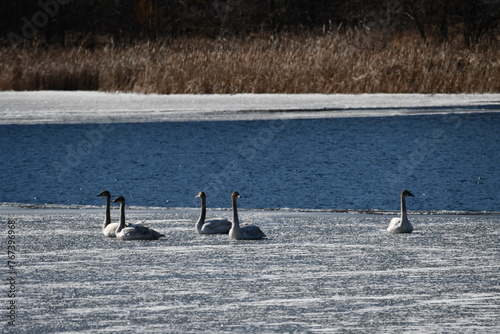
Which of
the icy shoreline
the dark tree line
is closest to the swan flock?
the icy shoreline

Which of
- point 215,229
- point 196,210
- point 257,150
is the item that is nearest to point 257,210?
point 196,210

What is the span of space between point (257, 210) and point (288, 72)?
10.7 meters

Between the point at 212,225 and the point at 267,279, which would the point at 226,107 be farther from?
the point at 267,279

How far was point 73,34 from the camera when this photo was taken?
4128 cm

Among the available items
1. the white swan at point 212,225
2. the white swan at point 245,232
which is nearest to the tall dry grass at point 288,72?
the white swan at point 212,225

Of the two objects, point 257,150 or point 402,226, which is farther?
point 257,150

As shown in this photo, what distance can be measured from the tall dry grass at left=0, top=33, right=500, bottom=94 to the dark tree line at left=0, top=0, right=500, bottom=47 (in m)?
10.5

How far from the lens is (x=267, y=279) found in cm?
651

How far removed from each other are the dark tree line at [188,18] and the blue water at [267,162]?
1546cm

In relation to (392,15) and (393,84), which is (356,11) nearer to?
(392,15)

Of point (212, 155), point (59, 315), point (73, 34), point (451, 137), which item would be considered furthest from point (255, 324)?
point (73, 34)

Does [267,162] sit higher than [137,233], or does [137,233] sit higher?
[267,162]

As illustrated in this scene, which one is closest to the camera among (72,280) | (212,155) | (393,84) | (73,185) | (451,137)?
(72,280)

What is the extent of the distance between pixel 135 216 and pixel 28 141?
259 inches
